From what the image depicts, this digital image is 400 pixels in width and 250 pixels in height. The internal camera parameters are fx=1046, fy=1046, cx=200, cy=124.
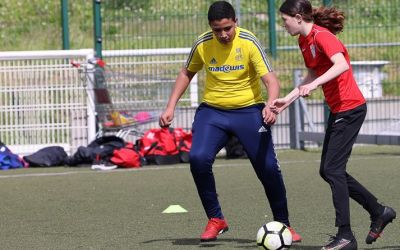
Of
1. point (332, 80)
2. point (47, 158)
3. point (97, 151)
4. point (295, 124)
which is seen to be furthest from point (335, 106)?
point (295, 124)

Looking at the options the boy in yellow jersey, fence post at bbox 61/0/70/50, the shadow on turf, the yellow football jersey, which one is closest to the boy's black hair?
the boy in yellow jersey

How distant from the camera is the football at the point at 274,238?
7379 mm

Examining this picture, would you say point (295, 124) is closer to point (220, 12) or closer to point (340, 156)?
point (220, 12)

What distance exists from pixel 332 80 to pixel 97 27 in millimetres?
9796

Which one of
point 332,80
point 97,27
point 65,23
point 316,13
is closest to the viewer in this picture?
point 332,80

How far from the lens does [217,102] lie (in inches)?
321

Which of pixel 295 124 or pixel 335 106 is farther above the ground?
pixel 335 106

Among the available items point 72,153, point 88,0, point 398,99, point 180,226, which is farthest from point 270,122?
point 88,0

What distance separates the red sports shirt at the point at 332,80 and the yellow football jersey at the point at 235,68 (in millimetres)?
675

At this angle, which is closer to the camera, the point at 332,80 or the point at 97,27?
the point at 332,80

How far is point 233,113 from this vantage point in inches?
319

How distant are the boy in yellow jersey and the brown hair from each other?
2.10ft

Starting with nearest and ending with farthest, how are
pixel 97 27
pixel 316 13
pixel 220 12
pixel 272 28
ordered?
pixel 316 13
pixel 220 12
pixel 97 27
pixel 272 28

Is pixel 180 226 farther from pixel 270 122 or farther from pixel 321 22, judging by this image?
pixel 321 22
